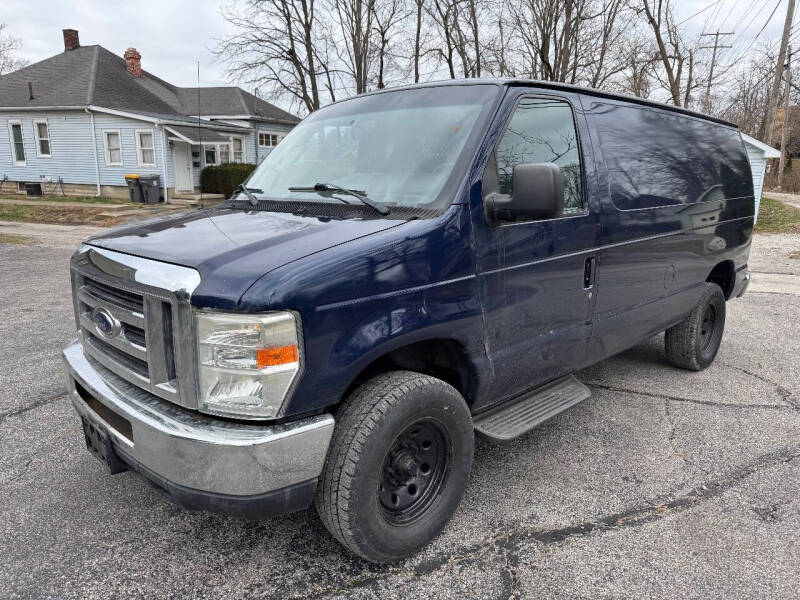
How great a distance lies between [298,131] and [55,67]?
94.0 feet

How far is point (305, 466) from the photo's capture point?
2.25 m

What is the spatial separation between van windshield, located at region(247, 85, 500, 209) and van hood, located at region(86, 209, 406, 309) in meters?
0.30

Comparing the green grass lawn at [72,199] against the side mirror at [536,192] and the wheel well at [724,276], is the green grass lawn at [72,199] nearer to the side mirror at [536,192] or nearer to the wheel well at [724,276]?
the wheel well at [724,276]

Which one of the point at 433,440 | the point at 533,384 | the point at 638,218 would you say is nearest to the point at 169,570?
the point at 433,440

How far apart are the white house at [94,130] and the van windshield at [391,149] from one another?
70.1 feet

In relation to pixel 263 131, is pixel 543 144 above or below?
below

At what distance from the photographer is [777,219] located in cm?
1886

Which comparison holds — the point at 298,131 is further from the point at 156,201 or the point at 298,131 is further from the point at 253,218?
the point at 156,201

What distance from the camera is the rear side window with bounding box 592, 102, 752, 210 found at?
370 cm

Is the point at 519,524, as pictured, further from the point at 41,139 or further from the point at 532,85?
the point at 41,139

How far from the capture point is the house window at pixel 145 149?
23.1 metres

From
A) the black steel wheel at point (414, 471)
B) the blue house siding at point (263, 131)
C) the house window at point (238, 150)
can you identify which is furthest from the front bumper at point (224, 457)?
the blue house siding at point (263, 131)

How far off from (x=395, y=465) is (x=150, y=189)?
2210cm

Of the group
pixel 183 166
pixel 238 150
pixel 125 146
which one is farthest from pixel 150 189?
pixel 238 150
